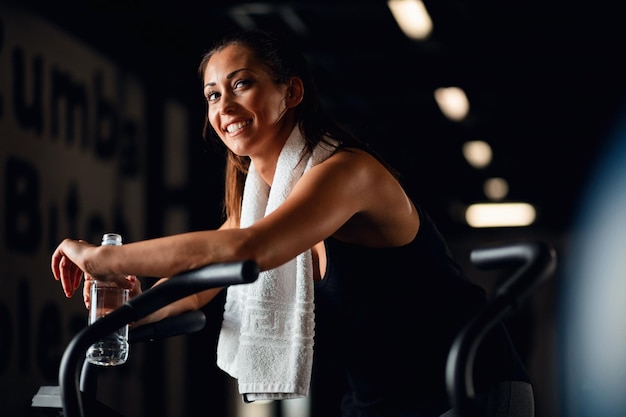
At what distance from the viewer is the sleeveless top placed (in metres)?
1.48

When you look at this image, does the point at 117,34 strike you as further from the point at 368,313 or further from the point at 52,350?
the point at 368,313

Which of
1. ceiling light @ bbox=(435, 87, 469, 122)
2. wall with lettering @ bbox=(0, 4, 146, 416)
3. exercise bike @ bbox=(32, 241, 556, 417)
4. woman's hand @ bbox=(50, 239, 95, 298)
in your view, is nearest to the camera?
exercise bike @ bbox=(32, 241, 556, 417)

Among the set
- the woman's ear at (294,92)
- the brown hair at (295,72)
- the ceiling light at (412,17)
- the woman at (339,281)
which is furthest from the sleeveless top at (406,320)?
the ceiling light at (412,17)

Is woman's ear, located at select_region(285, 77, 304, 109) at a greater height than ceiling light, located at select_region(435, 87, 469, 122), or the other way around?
ceiling light, located at select_region(435, 87, 469, 122)

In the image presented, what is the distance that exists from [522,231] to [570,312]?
46.0 inches

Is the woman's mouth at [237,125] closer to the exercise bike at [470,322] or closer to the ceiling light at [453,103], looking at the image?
the exercise bike at [470,322]

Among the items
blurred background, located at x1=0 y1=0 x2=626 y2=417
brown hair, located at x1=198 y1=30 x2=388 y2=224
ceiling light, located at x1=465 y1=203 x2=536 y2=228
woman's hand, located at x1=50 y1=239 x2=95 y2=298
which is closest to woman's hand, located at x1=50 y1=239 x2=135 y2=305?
woman's hand, located at x1=50 y1=239 x2=95 y2=298

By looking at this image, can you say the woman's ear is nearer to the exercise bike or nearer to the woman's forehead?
the woman's forehead

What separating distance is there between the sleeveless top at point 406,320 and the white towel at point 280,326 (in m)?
0.06

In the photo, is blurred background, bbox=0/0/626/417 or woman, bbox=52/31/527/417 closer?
woman, bbox=52/31/527/417

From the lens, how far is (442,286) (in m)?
1.50

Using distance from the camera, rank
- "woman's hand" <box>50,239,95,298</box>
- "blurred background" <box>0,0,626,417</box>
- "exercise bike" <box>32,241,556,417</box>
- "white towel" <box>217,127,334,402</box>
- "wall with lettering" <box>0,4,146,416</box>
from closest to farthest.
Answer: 1. "exercise bike" <box>32,241,556,417</box>
2. "woman's hand" <box>50,239,95,298</box>
3. "white towel" <box>217,127,334,402</box>
4. "wall with lettering" <box>0,4,146,416</box>
5. "blurred background" <box>0,0,626,417</box>

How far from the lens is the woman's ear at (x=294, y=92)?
1.71 metres

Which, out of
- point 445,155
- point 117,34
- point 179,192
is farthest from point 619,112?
point 117,34
